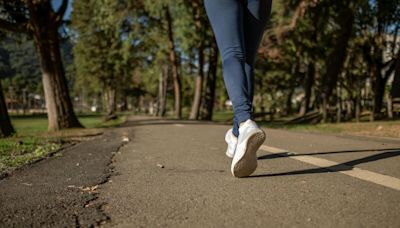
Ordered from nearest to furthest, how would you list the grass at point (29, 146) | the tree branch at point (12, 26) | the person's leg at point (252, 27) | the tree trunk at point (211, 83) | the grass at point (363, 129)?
the person's leg at point (252, 27) → the grass at point (29, 146) → the grass at point (363, 129) → the tree branch at point (12, 26) → the tree trunk at point (211, 83)

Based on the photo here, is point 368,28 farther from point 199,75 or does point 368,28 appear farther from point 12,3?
point 12,3

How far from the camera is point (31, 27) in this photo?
44.5ft

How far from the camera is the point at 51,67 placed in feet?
45.6

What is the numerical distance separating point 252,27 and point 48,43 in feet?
38.7

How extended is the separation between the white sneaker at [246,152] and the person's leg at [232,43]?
0.40 meters

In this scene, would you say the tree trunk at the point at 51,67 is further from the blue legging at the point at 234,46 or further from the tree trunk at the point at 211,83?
the tree trunk at the point at 211,83

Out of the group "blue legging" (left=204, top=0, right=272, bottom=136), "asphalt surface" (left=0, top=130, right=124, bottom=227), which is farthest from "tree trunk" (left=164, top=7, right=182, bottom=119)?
"asphalt surface" (left=0, top=130, right=124, bottom=227)

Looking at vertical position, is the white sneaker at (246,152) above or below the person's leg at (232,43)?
below

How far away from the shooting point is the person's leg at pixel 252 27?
374 centimetres

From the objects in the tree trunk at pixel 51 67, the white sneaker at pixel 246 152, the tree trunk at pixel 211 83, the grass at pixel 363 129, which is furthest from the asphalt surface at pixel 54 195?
the tree trunk at pixel 211 83

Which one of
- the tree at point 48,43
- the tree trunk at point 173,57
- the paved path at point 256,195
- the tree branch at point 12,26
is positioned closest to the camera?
the paved path at point 256,195

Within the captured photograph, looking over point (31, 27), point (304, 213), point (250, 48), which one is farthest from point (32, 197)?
point (31, 27)

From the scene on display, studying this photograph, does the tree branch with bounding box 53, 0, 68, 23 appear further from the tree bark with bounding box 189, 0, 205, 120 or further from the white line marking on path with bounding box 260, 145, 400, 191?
the white line marking on path with bounding box 260, 145, 400, 191

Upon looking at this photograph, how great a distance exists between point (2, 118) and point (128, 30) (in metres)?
19.4
